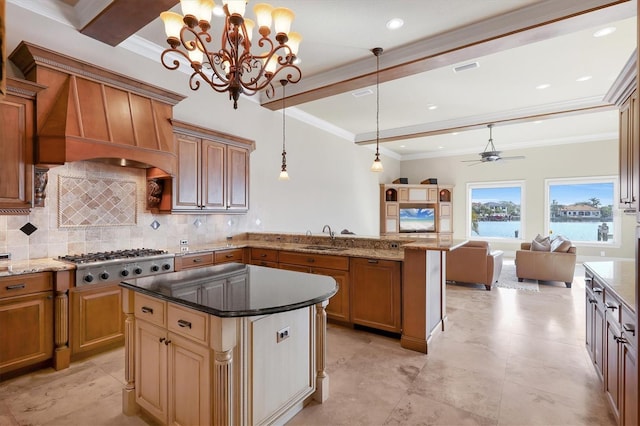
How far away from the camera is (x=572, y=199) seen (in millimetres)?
8523

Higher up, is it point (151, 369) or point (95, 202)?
point (95, 202)

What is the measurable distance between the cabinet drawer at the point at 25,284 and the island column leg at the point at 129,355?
3.60 feet

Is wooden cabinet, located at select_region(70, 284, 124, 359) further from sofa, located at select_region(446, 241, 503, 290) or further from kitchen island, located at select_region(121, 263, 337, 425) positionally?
sofa, located at select_region(446, 241, 503, 290)

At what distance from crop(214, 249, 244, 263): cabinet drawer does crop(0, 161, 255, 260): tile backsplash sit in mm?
587

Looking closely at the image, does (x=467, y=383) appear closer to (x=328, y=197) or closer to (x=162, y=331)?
(x=162, y=331)

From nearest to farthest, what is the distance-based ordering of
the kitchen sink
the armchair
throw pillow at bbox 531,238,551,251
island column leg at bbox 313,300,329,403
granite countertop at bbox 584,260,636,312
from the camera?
1. granite countertop at bbox 584,260,636,312
2. island column leg at bbox 313,300,329,403
3. the kitchen sink
4. the armchair
5. throw pillow at bbox 531,238,551,251

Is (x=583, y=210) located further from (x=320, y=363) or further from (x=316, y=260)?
(x=320, y=363)

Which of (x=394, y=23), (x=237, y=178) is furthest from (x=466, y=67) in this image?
(x=237, y=178)

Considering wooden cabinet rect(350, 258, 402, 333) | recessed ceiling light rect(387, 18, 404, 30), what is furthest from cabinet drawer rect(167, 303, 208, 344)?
recessed ceiling light rect(387, 18, 404, 30)

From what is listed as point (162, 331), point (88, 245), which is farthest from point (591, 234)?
point (88, 245)

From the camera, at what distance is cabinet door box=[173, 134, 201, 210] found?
151 inches

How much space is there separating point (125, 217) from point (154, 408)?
242cm

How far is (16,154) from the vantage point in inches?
103

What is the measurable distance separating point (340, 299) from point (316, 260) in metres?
0.55
